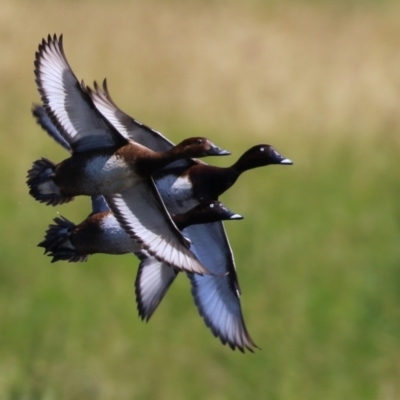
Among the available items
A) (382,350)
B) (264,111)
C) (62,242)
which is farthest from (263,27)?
(62,242)

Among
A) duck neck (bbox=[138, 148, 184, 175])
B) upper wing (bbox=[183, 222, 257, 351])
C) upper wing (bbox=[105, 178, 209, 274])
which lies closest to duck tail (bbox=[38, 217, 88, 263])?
upper wing (bbox=[105, 178, 209, 274])

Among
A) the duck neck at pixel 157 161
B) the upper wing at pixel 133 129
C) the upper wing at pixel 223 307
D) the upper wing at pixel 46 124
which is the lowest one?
the upper wing at pixel 223 307

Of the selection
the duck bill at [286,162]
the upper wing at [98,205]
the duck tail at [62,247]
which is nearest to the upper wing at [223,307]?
the upper wing at [98,205]

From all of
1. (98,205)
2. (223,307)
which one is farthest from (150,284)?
(98,205)

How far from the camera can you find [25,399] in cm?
872

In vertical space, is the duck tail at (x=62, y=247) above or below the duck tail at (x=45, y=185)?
below

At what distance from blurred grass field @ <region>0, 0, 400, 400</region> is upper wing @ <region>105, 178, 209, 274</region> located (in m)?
3.35

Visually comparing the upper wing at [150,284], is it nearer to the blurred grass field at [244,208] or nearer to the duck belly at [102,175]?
the duck belly at [102,175]

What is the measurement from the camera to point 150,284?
7895 millimetres

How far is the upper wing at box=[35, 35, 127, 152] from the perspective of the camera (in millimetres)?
6426

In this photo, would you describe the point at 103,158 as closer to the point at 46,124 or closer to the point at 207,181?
the point at 207,181

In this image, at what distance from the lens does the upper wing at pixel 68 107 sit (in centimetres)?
643

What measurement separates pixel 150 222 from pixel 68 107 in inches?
22.2

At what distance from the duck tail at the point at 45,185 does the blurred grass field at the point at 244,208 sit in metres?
2.98
